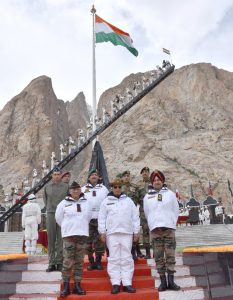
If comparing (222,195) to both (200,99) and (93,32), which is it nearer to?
(200,99)

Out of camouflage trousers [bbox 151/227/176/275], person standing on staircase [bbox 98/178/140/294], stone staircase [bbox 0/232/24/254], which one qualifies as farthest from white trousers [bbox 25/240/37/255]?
camouflage trousers [bbox 151/227/176/275]

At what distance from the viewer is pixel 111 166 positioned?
4756 centimetres

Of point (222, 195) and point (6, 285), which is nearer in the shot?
point (6, 285)

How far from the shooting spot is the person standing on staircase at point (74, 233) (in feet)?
14.5

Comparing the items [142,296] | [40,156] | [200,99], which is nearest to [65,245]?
[142,296]

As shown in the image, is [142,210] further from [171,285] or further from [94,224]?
[171,285]

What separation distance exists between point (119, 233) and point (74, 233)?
0.66 meters

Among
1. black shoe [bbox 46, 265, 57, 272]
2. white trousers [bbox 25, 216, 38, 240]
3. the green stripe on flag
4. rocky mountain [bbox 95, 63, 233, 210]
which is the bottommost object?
black shoe [bbox 46, 265, 57, 272]

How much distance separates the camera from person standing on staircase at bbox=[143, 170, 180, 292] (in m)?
4.54

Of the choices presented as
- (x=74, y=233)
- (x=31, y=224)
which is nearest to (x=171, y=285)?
(x=74, y=233)

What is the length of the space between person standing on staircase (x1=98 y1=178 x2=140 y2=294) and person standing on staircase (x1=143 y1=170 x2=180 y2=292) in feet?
0.93

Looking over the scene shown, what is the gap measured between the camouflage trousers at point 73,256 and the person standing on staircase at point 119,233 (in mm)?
347

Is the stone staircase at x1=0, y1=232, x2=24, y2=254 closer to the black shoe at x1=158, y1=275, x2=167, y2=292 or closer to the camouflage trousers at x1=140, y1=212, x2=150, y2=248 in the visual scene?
the camouflage trousers at x1=140, y1=212, x2=150, y2=248

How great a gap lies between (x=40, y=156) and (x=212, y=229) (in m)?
43.8
